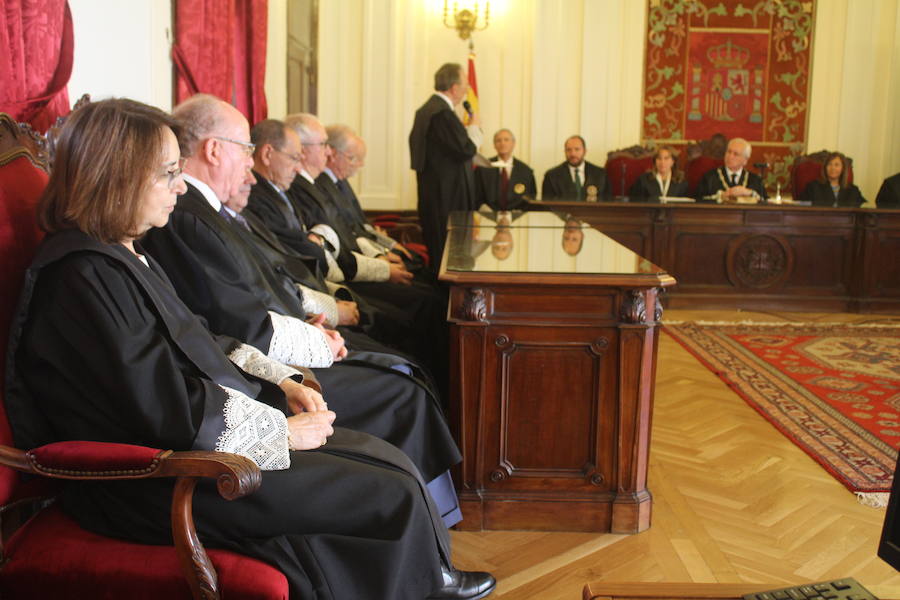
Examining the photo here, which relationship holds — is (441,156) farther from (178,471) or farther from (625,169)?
(178,471)

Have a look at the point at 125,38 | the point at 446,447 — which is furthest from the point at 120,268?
the point at 125,38

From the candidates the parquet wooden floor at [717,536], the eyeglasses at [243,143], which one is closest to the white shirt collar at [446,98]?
the parquet wooden floor at [717,536]

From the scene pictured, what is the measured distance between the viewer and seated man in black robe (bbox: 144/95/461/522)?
2.59 meters

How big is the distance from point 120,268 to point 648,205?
241 inches

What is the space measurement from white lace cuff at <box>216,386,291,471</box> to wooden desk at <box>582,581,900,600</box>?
74 cm

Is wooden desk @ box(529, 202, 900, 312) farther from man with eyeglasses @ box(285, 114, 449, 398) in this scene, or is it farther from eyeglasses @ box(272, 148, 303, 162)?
eyeglasses @ box(272, 148, 303, 162)

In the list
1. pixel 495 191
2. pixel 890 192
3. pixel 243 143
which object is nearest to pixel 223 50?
pixel 243 143

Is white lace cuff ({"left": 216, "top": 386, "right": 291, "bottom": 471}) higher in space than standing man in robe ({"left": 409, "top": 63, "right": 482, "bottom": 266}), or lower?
lower

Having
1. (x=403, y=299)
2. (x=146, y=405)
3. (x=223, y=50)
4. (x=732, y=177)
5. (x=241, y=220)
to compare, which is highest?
(x=223, y=50)

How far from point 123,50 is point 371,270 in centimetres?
157

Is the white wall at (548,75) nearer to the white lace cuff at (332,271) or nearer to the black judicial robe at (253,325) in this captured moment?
the white lace cuff at (332,271)

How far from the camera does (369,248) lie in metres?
5.25

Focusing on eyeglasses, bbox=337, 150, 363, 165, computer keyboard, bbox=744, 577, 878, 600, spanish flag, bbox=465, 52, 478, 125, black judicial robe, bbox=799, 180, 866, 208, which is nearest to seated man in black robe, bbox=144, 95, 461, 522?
computer keyboard, bbox=744, 577, 878, 600

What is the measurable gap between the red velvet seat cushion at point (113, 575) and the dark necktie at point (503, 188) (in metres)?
7.00
